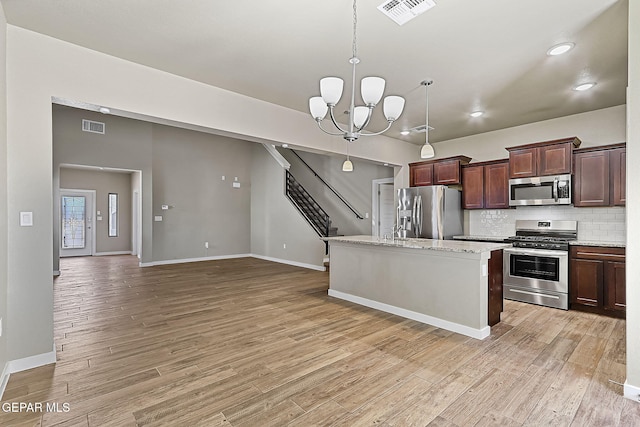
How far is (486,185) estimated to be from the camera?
567cm

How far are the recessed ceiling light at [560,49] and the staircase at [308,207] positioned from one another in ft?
17.9

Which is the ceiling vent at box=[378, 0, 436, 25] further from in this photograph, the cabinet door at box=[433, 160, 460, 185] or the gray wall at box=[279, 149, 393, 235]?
the gray wall at box=[279, 149, 393, 235]

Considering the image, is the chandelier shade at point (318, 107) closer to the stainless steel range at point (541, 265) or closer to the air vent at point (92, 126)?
the stainless steel range at point (541, 265)

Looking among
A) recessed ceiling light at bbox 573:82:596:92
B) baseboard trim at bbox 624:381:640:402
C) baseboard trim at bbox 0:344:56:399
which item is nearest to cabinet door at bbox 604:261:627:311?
recessed ceiling light at bbox 573:82:596:92

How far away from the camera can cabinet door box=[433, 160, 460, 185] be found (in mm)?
5973

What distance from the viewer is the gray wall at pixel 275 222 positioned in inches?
301

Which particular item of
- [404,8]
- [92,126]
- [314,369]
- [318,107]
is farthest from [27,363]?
[92,126]

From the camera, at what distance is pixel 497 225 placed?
227 inches

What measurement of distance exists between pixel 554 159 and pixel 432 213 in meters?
1.96

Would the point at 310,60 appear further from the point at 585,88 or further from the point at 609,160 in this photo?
the point at 609,160

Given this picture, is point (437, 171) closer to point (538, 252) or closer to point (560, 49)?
point (538, 252)

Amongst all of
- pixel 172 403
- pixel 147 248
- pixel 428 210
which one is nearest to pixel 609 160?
pixel 428 210

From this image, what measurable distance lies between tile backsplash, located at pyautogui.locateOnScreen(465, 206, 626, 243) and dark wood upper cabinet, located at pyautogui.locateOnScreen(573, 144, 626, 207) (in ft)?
1.21

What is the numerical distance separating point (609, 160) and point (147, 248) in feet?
28.5
